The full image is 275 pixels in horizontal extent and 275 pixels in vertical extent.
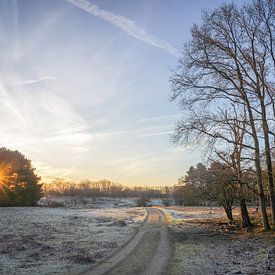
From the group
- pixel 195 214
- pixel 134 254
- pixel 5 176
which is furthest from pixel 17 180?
pixel 134 254

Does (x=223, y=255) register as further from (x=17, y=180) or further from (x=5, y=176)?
(x=17, y=180)

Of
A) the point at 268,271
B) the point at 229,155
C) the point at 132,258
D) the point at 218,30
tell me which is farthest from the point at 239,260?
the point at 218,30

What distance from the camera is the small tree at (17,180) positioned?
65.0 meters

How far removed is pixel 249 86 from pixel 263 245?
10002mm

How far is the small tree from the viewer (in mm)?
64988

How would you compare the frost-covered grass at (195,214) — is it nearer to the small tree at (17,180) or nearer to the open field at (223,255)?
the open field at (223,255)

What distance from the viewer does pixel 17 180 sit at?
67188 millimetres

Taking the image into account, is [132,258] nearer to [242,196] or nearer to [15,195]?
[242,196]

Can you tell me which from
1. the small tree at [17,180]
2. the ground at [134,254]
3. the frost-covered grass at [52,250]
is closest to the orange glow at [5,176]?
the small tree at [17,180]

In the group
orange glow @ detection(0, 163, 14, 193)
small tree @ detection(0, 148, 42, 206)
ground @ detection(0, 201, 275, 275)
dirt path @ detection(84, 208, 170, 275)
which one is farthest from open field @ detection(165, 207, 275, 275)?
small tree @ detection(0, 148, 42, 206)

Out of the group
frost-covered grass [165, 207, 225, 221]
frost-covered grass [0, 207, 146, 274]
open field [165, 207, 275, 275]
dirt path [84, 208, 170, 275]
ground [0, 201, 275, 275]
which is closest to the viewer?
open field [165, 207, 275, 275]

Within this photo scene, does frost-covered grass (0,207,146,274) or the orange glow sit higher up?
the orange glow

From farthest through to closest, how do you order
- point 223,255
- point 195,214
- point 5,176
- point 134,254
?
1. point 5,176
2. point 195,214
3. point 134,254
4. point 223,255

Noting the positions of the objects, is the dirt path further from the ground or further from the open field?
the open field
